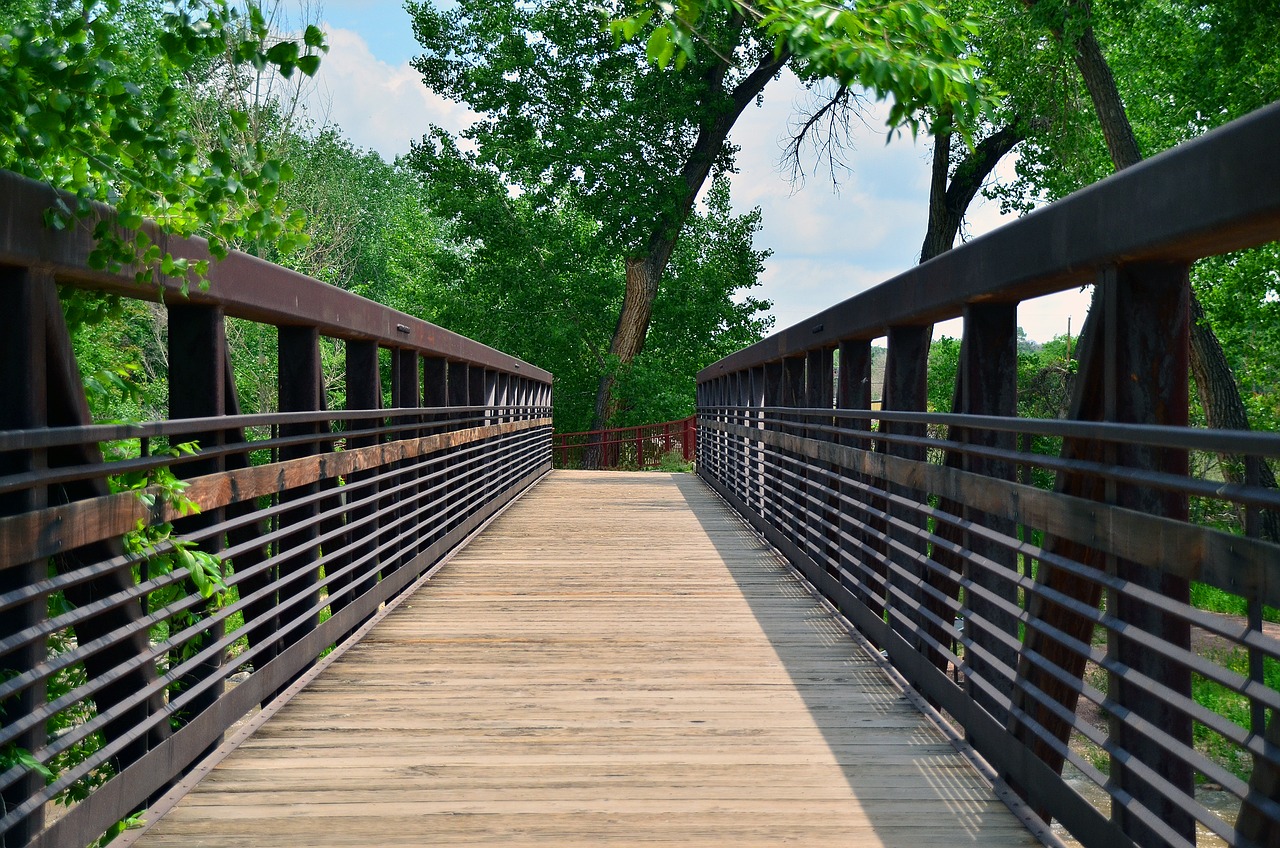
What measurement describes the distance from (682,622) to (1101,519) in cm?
386

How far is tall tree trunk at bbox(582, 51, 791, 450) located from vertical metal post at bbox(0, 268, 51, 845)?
2298cm

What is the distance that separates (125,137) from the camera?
3.53 m

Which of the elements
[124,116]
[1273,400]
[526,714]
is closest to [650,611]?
[526,714]

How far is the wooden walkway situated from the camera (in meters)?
3.53

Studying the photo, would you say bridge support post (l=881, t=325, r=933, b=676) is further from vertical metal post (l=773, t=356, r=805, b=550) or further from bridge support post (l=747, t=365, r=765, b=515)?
bridge support post (l=747, t=365, r=765, b=515)

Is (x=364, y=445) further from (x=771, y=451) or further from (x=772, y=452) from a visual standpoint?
(x=771, y=451)

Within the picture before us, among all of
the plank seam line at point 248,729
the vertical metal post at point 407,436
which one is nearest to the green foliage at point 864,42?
the plank seam line at point 248,729

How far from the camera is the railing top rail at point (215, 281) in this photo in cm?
310

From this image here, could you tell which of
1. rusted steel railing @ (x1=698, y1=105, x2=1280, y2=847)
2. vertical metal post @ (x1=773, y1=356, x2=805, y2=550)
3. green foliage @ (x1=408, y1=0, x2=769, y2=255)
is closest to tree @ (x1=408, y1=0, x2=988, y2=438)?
green foliage @ (x1=408, y1=0, x2=769, y2=255)

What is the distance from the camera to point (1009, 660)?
4609 mm

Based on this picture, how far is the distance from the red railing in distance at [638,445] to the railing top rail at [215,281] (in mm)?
19956

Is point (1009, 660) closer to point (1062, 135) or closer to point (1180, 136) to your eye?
point (1062, 135)

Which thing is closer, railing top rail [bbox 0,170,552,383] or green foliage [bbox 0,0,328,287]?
railing top rail [bbox 0,170,552,383]

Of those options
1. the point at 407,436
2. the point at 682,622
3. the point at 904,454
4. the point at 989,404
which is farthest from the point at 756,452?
the point at 989,404
